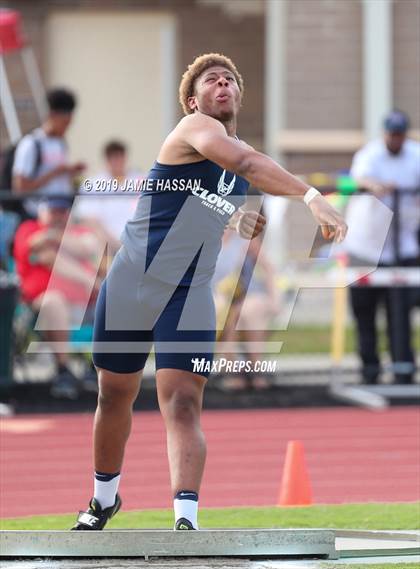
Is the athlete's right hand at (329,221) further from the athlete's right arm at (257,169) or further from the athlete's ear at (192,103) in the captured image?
the athlete's ear at (192,103)

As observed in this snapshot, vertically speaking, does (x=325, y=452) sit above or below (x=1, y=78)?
below

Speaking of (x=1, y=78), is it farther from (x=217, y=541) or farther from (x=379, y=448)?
(x=217, y=541)

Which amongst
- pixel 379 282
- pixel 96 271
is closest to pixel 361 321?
pixel 379 282

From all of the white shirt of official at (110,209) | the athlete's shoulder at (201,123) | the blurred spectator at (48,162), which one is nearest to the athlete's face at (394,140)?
the white shirt of official at (110,209)

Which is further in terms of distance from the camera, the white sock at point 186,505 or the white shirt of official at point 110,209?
the white shirt of official at point 110,209

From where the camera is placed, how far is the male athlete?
6191 millimetres

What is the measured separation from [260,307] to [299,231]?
Answer: 15.6 feet

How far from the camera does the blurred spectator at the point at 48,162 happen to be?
12.6 m

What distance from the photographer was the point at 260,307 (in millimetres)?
12391

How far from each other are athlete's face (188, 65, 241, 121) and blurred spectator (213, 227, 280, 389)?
5.76 m

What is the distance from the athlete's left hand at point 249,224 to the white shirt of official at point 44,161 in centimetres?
619

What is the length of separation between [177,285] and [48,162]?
660 centimetres

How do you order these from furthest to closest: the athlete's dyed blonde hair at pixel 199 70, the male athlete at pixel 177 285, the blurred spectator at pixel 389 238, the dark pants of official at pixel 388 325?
the dark pants of official at pixel 388 325 < the blurred spectator at pixel 389 238 < the athlete's dyed blonde hair at pixel 199 70 < the male athlete at pixel 177 285

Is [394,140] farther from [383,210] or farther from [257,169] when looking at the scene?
[257,169]
